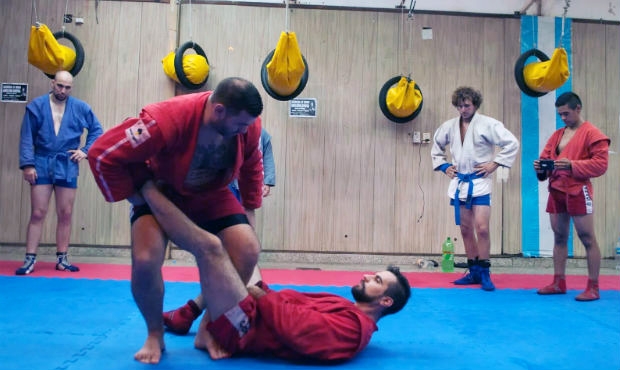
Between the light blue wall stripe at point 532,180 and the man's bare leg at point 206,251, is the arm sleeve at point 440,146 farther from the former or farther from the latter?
the man's bare leg at point 206,251

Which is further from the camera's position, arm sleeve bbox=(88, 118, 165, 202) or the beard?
the beard

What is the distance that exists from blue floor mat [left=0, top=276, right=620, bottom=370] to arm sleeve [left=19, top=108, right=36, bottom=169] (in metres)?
1.14

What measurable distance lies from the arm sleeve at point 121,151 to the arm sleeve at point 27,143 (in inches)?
124

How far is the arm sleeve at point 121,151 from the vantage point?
6.79 ft

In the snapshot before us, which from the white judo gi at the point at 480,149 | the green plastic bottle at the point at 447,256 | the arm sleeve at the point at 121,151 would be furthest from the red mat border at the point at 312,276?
the arm sleeve at the point at 121,151

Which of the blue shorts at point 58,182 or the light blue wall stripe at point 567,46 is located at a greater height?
the light blue wall stripe at point 567,46

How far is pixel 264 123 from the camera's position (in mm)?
6328

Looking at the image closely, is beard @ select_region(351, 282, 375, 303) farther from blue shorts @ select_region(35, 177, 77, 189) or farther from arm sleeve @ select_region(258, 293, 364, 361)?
blue shorts @ select_region(35, 177, 77, 189)

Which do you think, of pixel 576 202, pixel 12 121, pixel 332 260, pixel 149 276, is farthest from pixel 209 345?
pixel 12 121

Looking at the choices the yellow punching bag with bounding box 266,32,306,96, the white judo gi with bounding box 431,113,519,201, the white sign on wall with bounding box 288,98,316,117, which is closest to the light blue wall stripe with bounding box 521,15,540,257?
the white judo gi with bounding box 431,113,519,201

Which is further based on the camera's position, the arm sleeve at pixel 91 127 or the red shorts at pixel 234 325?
the arm sleeve at pixel 91 127

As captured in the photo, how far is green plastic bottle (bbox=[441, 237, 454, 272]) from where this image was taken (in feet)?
19.4

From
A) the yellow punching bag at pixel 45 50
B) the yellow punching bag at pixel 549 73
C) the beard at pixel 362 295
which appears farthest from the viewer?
the yellow punching bag at pixel 549 73

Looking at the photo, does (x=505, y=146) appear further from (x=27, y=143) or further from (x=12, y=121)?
(x=12, y=121)
